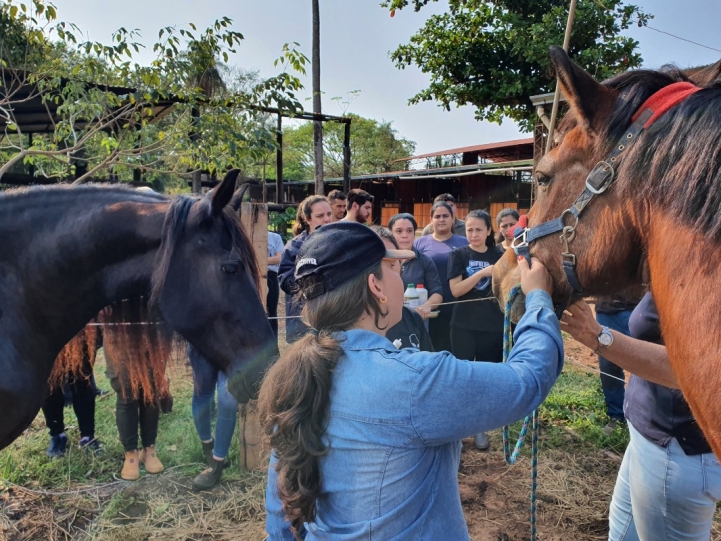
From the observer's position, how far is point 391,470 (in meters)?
Result: 1.03

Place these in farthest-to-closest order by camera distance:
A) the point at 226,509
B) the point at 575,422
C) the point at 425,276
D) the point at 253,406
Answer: the point at 575,422 → the point at 425,276 → the point at 253,406 → the point at 226,509

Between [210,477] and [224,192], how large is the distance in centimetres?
223

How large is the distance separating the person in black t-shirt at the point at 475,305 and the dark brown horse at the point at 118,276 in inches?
99.2

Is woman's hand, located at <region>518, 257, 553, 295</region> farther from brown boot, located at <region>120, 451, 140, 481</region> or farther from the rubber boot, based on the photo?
brown boot, located at <region>120, 451, 140, 481</region>

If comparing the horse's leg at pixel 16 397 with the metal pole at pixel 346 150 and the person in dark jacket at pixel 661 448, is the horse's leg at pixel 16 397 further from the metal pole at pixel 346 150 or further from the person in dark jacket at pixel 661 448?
the metal pole at pixel 346 150

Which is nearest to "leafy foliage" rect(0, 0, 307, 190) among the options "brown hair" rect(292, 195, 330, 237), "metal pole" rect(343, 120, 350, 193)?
"brown hair" rect(292, 195, 330, 237)

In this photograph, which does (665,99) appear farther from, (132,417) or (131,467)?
(131,467)

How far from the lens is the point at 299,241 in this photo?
3818 millimetres

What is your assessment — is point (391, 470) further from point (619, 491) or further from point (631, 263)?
point (619, 491)

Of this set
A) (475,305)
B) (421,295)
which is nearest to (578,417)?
(475,305)

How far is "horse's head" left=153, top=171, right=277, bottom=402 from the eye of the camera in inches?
77.7

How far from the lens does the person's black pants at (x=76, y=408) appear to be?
3494 millimetres

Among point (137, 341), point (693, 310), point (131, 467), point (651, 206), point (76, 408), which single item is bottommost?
point (131, 467)

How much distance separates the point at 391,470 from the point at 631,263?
31.2 inches
